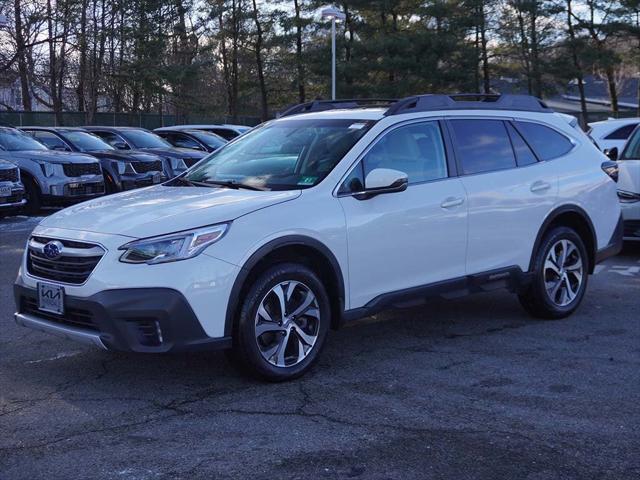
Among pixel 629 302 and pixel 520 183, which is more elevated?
pixel 520 183

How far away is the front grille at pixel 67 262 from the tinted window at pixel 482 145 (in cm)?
280

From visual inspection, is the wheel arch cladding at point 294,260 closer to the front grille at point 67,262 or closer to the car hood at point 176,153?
the front grille at point 67,262

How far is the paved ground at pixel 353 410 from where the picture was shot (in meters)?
3.99

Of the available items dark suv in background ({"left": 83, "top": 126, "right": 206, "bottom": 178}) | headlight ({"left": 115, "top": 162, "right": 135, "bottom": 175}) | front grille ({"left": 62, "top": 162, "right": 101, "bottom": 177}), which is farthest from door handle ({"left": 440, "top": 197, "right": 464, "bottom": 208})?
dark suv in background ({"left": 83, "top": 126, "right": 206, "bottom": 178})

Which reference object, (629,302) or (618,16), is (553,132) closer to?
(629,302)

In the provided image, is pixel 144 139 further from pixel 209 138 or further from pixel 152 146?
pixel 209 138

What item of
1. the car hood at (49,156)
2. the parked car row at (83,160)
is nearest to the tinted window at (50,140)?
the parked car row at (83,160)

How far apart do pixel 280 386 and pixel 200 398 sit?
49cm

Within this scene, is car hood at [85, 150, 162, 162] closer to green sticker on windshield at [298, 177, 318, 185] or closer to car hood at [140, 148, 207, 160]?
car hood at [140, 148, 207, 160]

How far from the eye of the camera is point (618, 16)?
41938 millimetres

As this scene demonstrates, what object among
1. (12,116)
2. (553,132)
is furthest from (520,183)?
(12,116)

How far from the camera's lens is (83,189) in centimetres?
1473

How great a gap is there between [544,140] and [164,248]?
12.0 ft

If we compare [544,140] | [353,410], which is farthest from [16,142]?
[353,410]
